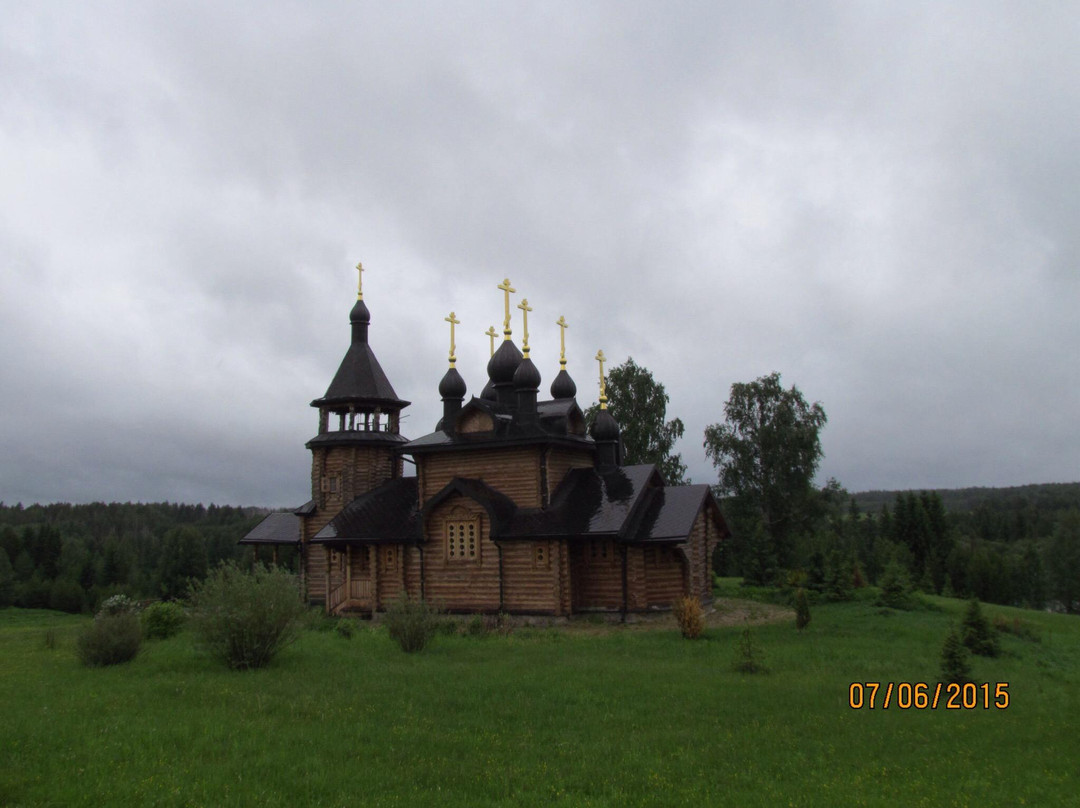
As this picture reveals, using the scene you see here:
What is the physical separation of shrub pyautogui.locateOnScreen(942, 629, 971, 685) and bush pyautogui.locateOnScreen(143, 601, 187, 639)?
1545 centimetres

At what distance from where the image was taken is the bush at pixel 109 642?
42.8 ft

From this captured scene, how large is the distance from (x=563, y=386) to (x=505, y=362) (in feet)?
10.1

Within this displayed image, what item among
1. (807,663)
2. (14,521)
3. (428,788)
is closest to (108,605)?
(428,788)

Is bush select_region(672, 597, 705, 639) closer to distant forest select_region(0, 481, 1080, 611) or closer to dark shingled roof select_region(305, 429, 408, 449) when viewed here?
distant forest select_region(0, 481, 1080, 611)

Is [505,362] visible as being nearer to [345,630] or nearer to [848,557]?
[345,630]

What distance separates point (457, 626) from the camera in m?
19.2

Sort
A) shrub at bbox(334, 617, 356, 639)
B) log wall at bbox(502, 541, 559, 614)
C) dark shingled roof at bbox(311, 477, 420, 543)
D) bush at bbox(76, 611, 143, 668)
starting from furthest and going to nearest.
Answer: dark shingled roof at bbox(311, 477, 420, 543) < log wall at bbox(502, 541, 559, 614) < shrub at bbox(334, 617, 356, 639) < bush at bbox(76, 611, 143, 668)

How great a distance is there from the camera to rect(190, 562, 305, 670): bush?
41.5 feet

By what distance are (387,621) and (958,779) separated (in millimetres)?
10954

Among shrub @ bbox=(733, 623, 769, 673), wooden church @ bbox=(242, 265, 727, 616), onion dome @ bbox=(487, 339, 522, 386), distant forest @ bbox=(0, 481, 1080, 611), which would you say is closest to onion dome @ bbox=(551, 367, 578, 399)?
wooden church @ bbox=(242, 265, 727, 616)

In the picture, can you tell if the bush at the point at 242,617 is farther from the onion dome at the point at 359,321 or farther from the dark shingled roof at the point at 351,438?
the onion dome at the point at 359,321

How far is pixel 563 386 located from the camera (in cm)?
2662

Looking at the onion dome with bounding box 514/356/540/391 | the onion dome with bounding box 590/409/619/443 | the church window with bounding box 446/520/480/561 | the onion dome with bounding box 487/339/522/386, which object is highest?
the onion dome with bounding box 487/339/522/386

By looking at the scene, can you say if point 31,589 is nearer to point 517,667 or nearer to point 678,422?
point 678,422
